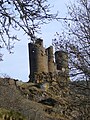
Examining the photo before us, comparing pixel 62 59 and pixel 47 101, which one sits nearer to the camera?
pixel 62 59

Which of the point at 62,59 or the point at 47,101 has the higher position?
the point at 62,59

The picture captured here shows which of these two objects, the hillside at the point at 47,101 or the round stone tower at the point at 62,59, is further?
the hillside at the point at 47,101

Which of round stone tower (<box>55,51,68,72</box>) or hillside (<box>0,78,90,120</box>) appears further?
hillside (<box>0,78,90,120</box>)

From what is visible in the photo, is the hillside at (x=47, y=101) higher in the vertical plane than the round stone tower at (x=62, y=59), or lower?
lower

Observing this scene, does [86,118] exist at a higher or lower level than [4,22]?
lower

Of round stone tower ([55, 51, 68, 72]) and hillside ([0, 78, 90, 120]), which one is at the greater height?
round stone tower ([55, 51, 68, 72])

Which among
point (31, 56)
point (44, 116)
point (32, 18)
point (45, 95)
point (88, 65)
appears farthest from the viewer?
point (31, 56)

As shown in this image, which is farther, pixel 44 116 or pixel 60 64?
pixel 44 116

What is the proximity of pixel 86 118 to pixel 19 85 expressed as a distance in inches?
1851

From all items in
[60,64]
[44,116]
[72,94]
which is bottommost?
[44,116]

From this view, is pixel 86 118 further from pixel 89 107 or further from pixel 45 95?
pixel 45 95

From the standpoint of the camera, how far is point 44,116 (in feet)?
168

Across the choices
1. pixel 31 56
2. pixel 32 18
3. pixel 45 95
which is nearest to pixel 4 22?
pixel 32 18

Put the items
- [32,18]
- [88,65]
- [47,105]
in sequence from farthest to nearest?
[47,105]
[88,65]
[32,18]
